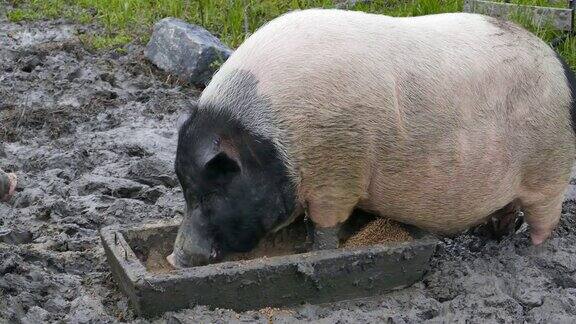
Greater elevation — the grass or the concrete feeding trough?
the concrete feeding trough

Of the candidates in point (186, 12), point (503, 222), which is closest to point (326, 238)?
point (503, 222)

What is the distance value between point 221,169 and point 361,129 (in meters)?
0.57

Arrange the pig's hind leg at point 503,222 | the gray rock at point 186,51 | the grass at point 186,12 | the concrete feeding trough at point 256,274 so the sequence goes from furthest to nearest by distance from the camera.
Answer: the grass at point 186,12 < the gray rock at point 186,51 < the pig's hind leg at point 503,222 < the concrete feeding trough at point 256,274

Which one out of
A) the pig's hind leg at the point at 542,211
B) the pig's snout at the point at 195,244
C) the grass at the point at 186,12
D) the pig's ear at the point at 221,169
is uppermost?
the pig's ear at the point at 221,169

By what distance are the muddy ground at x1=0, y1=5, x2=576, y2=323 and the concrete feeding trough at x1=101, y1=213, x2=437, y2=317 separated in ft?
0.19

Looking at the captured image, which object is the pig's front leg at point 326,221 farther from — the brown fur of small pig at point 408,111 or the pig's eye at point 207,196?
the pig's eye at point 207,196

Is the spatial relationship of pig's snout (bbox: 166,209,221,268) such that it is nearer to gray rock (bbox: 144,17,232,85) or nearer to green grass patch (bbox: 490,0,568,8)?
gray rock (bbox: 144,17,232,85)

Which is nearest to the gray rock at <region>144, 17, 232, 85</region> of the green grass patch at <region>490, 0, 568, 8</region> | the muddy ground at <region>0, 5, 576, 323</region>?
the muddy ground at <region>0, 5, 576, 323</region>

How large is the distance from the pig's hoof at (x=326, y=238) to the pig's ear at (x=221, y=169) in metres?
0.48

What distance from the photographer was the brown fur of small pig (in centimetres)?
385

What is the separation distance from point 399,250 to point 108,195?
6.08 ft

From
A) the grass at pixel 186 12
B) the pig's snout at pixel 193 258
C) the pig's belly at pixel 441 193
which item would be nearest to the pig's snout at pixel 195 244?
the pig's snout at pixel 193 258

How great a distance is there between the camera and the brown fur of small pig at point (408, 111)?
12.6 feet

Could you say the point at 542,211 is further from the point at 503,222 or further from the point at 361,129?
the point at 361,129
